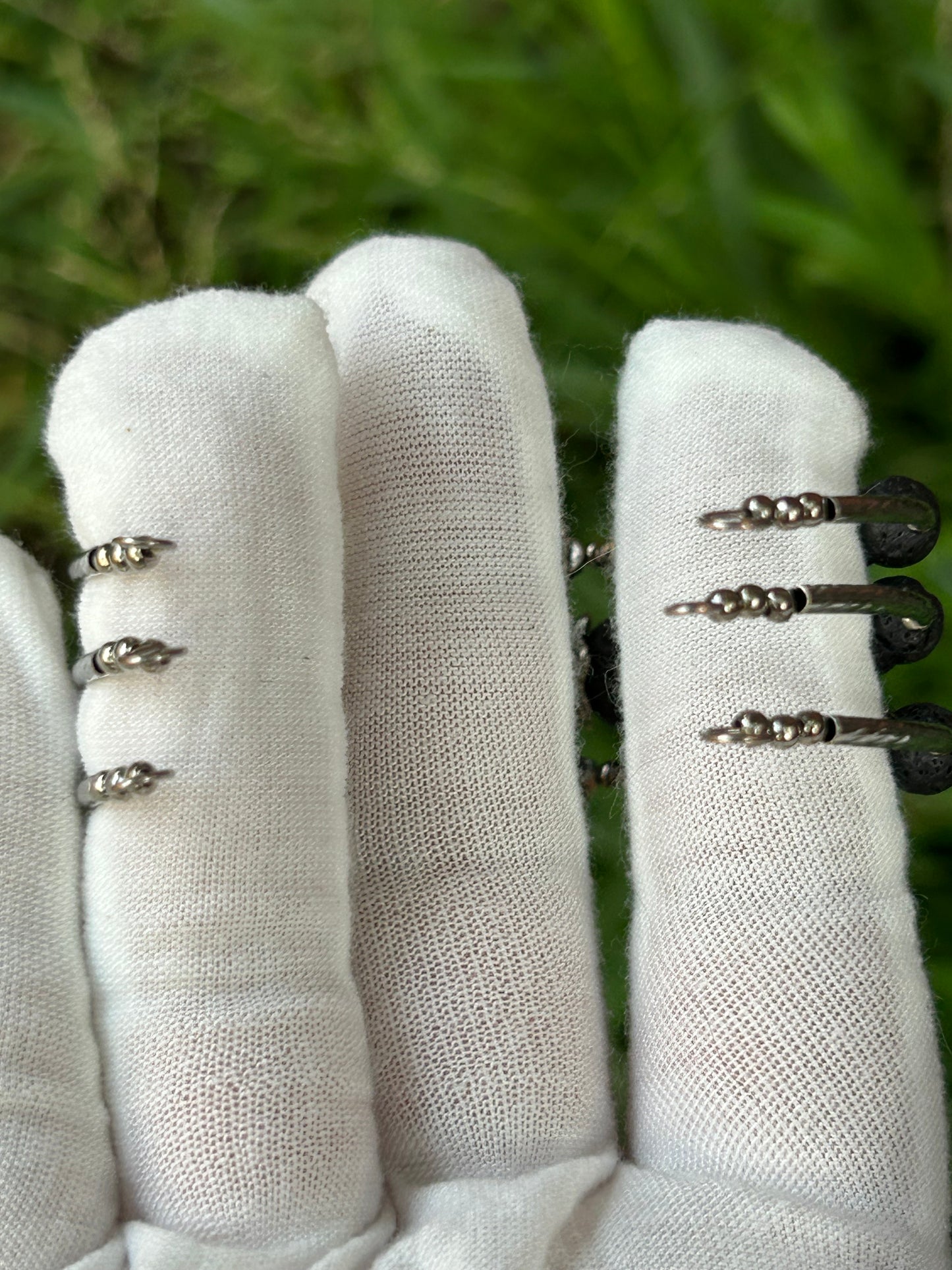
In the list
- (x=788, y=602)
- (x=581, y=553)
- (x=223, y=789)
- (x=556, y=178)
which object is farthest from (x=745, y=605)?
(x=556, y=178)

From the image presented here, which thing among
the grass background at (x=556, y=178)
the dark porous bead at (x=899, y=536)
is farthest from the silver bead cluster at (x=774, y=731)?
the grass background at (x=556, y=178)

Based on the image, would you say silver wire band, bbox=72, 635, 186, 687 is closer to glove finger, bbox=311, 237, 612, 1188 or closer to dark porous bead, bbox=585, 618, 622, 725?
glove finger, bbox=311, 237, 612, 1188

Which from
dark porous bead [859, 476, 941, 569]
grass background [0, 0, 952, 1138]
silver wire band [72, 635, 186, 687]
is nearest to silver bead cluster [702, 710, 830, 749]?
dark porous bead [859, 476, 941, 569]

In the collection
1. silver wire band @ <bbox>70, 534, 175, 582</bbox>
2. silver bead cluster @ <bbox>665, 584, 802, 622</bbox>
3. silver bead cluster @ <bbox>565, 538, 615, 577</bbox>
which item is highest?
silver bead cluster @ <bbox>565, 538, 615, 577</bbox>

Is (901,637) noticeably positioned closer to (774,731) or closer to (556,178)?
(774,731)

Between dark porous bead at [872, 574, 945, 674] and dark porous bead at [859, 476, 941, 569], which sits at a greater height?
dark porous bead at [859, 476, 941, 569]

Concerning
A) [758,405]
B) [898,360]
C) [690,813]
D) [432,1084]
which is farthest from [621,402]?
[898,360]

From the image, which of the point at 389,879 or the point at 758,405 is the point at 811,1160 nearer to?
the point at 389,879

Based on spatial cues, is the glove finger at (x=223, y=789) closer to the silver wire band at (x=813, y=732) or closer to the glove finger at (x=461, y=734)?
the glove finger at (x=461, y=734)
